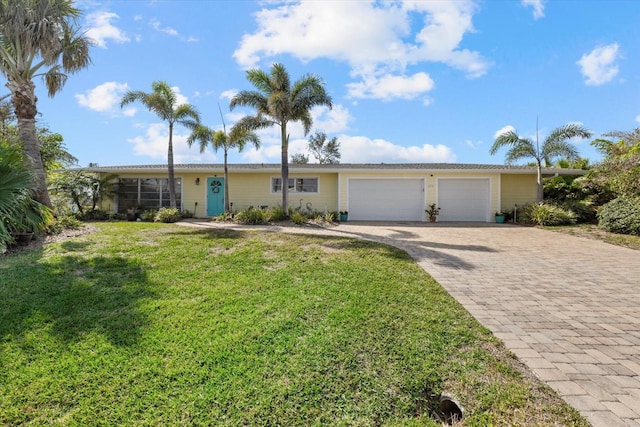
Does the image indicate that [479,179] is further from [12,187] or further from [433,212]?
[12,187]

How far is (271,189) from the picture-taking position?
52.2 ft

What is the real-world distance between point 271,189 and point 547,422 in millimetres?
14729

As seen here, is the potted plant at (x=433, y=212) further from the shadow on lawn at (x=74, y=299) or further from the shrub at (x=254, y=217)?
the shadow on lawn at (x=74, y=299)

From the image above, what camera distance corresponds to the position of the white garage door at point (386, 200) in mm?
15125

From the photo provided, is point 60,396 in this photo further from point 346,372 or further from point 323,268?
point 323,268

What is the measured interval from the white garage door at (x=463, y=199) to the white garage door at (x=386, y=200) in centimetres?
117

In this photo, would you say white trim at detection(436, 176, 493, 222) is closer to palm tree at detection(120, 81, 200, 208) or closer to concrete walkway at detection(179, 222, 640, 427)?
concrete walkway at detection(179, 222, 640, 427)

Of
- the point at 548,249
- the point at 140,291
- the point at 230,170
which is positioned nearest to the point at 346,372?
the point at 140,291

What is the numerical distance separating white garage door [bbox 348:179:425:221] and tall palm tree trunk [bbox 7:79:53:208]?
→ 1187 cm

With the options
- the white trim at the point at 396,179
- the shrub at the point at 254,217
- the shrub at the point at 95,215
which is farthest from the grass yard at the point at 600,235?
the shrub at the point at 95,215

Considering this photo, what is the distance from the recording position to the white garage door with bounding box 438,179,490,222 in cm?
1497

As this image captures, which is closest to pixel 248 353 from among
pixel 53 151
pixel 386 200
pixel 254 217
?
pixel 254 217

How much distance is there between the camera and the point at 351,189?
15.3 m

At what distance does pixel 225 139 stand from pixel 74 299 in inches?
429
